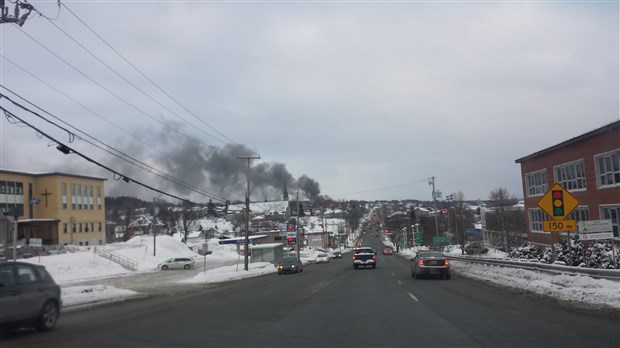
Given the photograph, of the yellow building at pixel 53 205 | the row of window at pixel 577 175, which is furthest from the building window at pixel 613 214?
the yellow building at pixel 53 205

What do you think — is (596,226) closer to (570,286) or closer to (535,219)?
(570,286)

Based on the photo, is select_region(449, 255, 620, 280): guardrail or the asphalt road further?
select_region(449, 255, 620, 280): guardrail

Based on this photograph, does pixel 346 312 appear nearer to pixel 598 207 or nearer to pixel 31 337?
pixel 31 337

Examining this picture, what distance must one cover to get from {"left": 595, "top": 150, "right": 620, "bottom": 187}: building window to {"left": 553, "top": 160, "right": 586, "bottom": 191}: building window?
195 centimetres

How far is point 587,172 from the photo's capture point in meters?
35.2

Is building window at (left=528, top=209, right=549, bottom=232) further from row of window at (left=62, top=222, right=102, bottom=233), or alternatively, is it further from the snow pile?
row of window at (left=62, top=222, right=102, bottom=233)

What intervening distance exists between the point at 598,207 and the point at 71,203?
72458 mm

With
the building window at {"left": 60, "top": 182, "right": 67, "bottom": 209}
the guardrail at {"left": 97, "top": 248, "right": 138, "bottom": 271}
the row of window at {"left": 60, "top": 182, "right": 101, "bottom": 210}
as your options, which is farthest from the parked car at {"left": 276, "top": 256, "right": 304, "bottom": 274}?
the row of window at {"left": 60, "top": 182, "right": 101, "bottom": 210}

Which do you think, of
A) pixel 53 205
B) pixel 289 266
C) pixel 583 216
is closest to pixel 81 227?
pixel 53 205

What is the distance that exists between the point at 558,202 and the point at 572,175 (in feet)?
72.6

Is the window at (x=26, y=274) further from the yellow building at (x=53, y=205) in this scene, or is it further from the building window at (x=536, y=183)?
the yellow building at (x=53, y=205)

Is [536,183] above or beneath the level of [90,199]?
beneath

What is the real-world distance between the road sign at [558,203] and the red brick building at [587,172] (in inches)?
577

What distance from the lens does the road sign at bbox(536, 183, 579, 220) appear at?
62.8 ft
